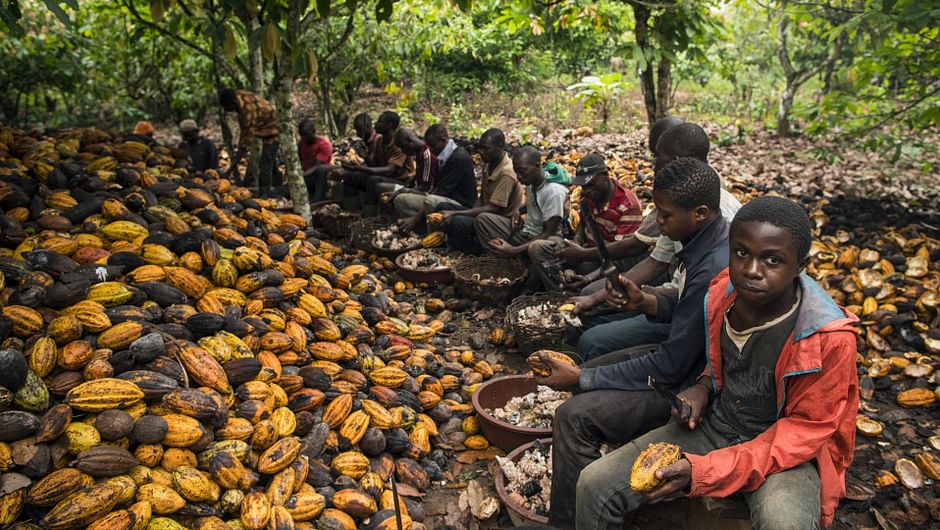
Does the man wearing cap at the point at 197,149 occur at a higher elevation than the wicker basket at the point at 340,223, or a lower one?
higher

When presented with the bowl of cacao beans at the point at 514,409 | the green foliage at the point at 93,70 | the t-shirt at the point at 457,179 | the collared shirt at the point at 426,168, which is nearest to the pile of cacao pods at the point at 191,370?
the bowl of cacao beans at the point at 514,409

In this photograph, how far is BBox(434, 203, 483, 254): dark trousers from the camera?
226 inches

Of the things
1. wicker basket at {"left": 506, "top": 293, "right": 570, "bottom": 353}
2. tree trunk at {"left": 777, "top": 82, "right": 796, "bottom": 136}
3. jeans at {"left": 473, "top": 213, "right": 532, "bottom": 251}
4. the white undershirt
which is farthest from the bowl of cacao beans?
tree trunk at {"left": 777, "top": 82, "right": 796, "bottom": 136}

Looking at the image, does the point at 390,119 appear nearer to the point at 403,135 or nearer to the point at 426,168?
the point at 403,135

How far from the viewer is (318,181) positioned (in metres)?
7.47

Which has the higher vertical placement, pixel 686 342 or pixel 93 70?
pixel 93 70

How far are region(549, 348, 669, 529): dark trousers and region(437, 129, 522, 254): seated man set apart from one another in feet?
10.8

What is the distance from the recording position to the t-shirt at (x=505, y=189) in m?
5.60

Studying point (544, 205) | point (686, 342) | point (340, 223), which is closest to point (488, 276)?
point (544, 205)

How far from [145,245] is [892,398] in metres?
4.67

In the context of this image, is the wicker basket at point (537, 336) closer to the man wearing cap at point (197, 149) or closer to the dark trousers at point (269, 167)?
the dark trousers at point (269, 167)

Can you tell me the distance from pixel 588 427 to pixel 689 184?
3.63 ft

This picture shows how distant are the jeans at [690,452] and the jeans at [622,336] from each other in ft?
3.29

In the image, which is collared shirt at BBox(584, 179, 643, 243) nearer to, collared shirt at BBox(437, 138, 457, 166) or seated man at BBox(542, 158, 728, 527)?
seated man at BBox(542, 158, 728, 527)
